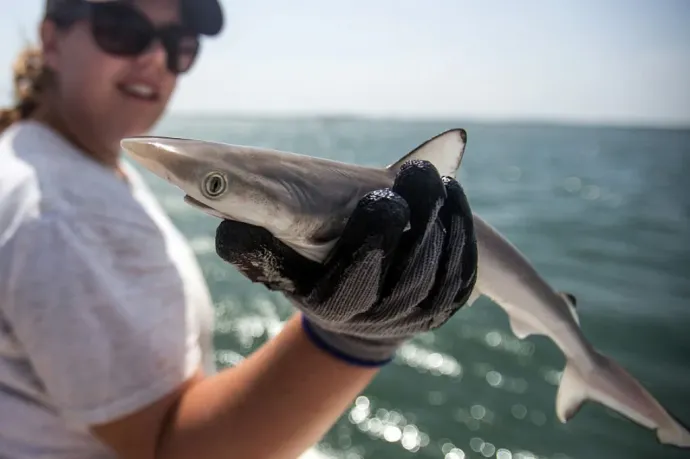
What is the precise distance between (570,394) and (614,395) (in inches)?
8.0

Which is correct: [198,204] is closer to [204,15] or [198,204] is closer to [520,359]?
[204,15]

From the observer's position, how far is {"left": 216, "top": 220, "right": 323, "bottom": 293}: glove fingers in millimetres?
1513

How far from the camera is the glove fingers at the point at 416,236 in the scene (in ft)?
5.35

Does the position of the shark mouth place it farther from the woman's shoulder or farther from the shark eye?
the woman's shoulder

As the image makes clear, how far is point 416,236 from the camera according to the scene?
163 cm

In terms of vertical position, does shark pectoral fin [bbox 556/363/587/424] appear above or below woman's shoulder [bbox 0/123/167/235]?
below

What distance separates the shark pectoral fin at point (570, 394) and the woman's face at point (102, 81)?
2.57 m

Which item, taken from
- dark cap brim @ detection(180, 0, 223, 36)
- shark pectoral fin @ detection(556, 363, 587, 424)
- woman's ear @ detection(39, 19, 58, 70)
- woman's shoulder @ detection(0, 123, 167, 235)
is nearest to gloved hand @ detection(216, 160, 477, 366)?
woman's shoulder @ detection(0, 123, 167, 235)

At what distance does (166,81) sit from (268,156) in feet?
5.75

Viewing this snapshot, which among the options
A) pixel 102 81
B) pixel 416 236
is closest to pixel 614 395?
pixel 416 236

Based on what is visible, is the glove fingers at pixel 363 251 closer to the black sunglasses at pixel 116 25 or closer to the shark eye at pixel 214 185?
the shark eye at pixel 214 185

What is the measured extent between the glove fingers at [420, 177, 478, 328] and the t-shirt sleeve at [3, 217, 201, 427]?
39.7 inches

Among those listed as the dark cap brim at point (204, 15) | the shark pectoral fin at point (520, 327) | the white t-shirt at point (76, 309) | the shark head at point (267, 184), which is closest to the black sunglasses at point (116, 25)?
the dark cap brim at point (204, 15)

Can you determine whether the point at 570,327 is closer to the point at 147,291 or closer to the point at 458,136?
the point at 458,136
